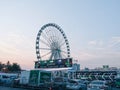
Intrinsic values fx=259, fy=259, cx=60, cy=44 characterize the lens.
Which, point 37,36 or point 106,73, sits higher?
point 37,36

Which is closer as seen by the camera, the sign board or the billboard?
the sign board

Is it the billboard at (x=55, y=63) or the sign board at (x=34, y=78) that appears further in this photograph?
the billboard at (x=55, y=63)

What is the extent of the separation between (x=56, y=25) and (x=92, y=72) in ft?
90.1

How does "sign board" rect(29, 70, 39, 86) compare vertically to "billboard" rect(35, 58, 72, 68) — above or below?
below

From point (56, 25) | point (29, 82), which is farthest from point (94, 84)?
point (56, 25)

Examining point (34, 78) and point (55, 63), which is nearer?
point (34, 78)

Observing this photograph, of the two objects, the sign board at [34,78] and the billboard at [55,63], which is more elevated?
the billboard at [55,63]

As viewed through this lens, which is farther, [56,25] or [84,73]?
[84,73]

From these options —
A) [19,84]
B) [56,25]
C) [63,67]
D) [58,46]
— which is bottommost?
[19,84]

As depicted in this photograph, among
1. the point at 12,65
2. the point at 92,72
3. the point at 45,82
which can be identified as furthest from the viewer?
the point at 12,65

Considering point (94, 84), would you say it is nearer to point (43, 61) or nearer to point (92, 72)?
point (43, 61)

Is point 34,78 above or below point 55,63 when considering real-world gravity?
below

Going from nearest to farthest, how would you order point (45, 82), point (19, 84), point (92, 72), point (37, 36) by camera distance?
1. point (45, 82)
2. point (19, 84)
3. point (37, 36)
4. point (92, 72)

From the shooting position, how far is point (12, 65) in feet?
396
